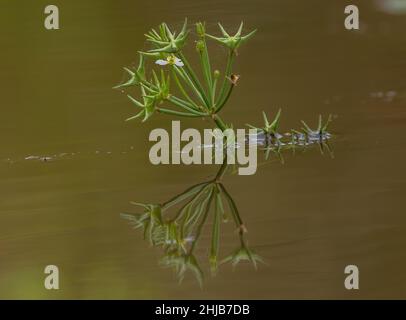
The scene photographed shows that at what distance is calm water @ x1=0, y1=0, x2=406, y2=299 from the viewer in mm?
2051

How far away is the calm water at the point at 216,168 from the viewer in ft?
6.73

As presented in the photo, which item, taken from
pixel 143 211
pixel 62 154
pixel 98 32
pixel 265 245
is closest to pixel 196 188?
pixel 143 211

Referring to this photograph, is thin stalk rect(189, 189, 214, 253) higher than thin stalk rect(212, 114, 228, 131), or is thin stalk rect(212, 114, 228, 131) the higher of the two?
thin stalk rect(212, 114, 228, 131)

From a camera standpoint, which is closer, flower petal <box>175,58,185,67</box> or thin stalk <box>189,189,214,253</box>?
thin stalk <box>189,189,214,253</box>

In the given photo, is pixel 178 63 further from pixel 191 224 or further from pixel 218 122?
pixel 191 224

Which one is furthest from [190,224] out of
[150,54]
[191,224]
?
[150,54]

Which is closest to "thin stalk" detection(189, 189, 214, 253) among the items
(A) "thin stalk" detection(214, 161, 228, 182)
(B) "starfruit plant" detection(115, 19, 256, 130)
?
(A) "thin stalk" detection(214, 161, 228, 182)

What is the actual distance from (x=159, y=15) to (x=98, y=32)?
343mm

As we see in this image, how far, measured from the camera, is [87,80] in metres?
4.05

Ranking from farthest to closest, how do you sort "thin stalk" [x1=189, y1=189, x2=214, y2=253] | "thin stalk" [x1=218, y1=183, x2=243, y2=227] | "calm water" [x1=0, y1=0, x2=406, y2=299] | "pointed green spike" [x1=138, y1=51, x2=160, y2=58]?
"pointed green spike" [x1=138, y1=51, x2=160, y2=58] < "thin stalk" [x1=218, y1=183, x2=243, y2=227] < "thin stalk" [x1=189, y1=189, x2=214, y2=253] < "calm water" [x1=0, y1=0, x2=406, y2=299]

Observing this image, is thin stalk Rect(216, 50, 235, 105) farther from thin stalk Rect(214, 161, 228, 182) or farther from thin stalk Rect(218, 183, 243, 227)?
thin stalk Rect(218, 183, 243, 227)

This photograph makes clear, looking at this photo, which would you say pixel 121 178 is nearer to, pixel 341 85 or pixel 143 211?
pixel 143 211

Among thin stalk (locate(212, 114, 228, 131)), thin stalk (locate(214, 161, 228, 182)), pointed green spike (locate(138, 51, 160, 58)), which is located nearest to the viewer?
thin stalk (locate(214, 161, 228, 182))
